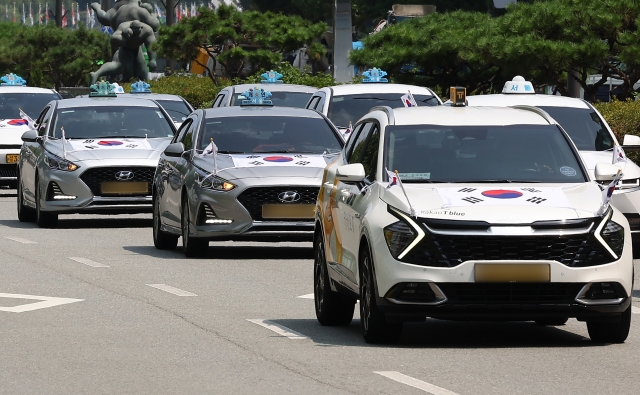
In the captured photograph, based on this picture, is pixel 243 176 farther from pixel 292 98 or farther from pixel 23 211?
pixel 292 98

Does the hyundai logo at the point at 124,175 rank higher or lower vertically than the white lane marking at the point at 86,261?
higher

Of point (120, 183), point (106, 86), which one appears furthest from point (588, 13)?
point (120, 183)

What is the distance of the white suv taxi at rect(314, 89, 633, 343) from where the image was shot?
9.80 meters

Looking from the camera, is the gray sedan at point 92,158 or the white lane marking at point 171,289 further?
the gray sedan at point 92,158

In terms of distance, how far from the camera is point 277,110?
725 inches

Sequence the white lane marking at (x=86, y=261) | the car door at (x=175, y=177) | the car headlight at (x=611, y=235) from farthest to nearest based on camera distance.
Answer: the car door at (x=175, y=177), the white lane marking at (x=86, y=261), the car headlight at (x=611, y=235)

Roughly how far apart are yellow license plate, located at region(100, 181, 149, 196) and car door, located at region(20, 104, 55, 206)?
1179 mm

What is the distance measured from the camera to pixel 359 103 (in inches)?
898

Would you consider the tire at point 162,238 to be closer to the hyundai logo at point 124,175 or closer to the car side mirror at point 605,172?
the hyundai logo at point 124,175

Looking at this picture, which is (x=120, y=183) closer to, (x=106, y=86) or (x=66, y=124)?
(x=66, y=124)

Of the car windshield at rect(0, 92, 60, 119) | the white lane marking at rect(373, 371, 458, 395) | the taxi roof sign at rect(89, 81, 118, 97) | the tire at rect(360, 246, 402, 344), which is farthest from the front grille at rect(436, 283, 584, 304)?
the car windshield at rect(0, 92, 60, 119)

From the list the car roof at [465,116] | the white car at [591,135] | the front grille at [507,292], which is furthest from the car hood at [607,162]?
the front grille at [507,292]

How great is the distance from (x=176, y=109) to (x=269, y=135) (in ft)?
33.7

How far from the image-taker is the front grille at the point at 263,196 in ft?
54.1
